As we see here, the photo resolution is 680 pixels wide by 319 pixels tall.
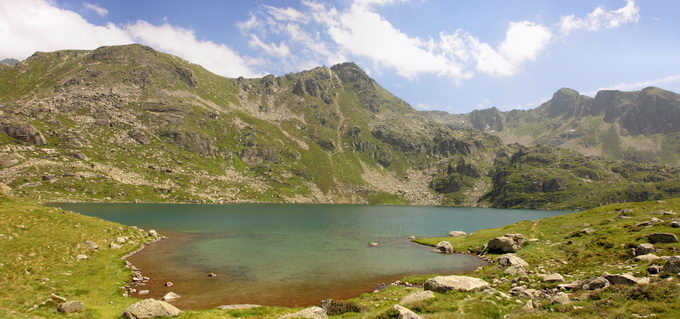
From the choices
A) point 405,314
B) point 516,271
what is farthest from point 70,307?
point 516,271

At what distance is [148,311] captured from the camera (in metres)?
24.7

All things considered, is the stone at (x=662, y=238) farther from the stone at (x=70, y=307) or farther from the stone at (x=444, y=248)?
the stone at (x=70, y=307)

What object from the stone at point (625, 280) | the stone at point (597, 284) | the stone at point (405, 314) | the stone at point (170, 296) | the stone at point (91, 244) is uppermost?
the stone at point (625, 280)

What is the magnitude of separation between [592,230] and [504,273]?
28940mm

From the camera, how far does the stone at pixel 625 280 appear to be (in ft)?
73.4

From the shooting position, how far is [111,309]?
2698cm

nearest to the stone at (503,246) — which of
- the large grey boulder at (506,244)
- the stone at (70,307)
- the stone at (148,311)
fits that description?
the large grey boulder at (506,244)

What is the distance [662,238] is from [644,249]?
446 cm

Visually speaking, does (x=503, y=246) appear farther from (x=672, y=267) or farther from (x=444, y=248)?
(x=672, y=267)

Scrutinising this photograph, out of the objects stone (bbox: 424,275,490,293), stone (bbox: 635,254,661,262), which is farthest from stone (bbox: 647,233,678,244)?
stone (bbox: 424,275,490,293)

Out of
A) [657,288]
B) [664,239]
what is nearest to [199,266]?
[657,288]

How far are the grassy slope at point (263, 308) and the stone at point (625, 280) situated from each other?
5.49ft

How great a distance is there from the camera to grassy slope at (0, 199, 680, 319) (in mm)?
19781

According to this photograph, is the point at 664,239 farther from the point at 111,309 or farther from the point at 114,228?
the point at 114,228
